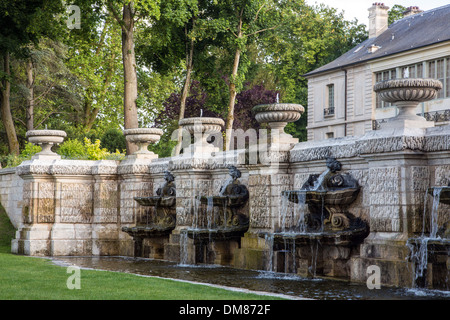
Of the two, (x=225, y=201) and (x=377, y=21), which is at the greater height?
(x=377, y=21)

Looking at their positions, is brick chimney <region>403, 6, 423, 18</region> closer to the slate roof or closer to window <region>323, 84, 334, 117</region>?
the slate roof

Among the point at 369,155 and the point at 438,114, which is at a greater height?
the point at 438,114

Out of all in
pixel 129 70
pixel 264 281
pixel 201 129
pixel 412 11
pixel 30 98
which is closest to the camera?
pixel 264 281

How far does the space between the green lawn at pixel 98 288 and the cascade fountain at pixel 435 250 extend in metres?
2.39

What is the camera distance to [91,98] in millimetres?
40500

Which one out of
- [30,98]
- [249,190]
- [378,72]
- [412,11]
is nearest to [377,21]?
[412,11]

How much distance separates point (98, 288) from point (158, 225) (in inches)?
273

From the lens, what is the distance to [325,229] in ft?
36.6

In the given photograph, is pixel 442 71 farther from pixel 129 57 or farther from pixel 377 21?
pixel 129 57

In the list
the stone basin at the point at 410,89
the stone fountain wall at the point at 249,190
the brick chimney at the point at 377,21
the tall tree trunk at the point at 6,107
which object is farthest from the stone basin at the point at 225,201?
the brick chimney at the point at 377,21

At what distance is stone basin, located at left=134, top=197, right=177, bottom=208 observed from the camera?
15312mm
